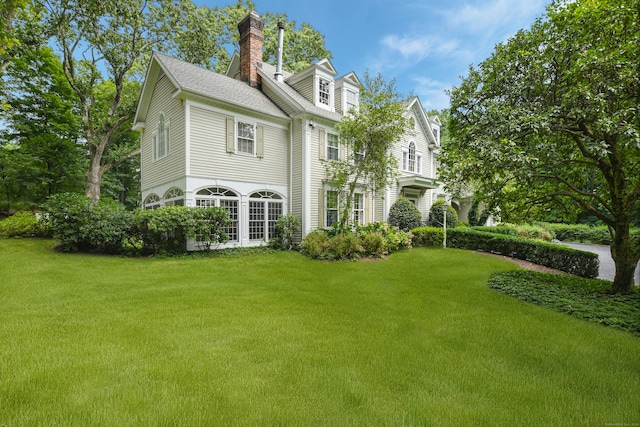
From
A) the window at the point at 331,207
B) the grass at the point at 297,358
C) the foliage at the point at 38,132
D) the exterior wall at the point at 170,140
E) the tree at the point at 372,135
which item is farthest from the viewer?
the foliage at the point at 38,132

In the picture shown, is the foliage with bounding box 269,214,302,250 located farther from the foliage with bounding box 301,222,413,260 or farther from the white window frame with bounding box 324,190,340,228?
the white window frame with bounding box 324,190,340,228

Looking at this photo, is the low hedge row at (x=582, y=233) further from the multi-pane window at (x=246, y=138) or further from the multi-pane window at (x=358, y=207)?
the multi-pane window at (x=246, y=138)

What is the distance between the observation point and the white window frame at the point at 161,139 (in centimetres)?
1234

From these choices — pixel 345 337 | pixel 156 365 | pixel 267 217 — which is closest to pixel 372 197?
pixel 267 217

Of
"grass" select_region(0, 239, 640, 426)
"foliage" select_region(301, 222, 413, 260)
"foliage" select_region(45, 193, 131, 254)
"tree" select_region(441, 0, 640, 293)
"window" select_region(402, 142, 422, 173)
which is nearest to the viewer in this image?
"grass" select_region(0, 239, 640, 426)

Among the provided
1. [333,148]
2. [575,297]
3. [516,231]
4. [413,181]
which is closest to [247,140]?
[333,148]

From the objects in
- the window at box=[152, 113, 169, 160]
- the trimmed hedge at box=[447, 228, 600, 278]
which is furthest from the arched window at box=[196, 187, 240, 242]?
the trimmed hedge at box=[447, 228, 600, 278]

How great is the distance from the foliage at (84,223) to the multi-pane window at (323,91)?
989 cm

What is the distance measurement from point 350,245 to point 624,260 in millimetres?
7005

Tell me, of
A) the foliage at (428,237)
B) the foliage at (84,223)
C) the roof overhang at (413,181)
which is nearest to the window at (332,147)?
the roof overhang at (413,181)

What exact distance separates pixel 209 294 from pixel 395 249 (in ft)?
27.8

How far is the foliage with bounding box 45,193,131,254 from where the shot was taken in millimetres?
9867

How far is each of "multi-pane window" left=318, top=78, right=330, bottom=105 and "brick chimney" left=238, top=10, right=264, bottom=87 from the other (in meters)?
3.05

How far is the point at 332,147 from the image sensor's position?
14227 millimetres
